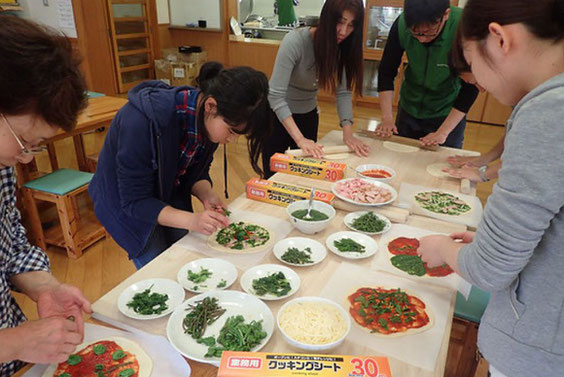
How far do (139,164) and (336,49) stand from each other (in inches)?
47.9

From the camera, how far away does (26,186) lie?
254cm

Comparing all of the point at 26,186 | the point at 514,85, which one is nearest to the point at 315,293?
the point at 514,85

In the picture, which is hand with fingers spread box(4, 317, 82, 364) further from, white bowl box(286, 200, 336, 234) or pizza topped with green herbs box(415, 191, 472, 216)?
pizza topped with green herbs box(415, 191, 472, 216)

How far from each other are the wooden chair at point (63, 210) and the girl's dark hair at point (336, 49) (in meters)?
1.70

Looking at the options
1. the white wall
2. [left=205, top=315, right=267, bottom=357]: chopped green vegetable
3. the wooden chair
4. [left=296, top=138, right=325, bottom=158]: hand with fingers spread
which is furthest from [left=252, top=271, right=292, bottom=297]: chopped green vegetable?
the white wall

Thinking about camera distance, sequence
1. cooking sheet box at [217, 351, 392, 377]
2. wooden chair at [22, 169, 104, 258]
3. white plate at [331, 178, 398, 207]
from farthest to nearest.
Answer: wooden chair at [22, 169, 104, 258], white plate at [331, 178, 398, 207], cooking sheet box at [217, 351, 392, 377]

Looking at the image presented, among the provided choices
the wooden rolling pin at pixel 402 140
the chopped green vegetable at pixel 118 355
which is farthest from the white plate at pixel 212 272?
the wooden rolling pin at pixel 402 140

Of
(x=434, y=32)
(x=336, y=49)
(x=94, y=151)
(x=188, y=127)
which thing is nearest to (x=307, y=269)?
(x=188, y=127)

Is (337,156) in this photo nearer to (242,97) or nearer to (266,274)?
(242,97)

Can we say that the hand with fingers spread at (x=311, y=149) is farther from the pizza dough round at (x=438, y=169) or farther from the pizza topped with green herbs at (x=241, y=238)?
the pizza topped with green herbs at (x=241, y=238)

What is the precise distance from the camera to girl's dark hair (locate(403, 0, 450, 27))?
175 cm

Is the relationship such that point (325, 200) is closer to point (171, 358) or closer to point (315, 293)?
point (315, 293)

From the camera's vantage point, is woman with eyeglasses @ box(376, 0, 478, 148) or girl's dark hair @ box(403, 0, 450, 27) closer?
girl's dark hair @ box(403, 0, 450, 27)

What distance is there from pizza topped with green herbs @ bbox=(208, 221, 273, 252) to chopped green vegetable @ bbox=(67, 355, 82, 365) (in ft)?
1.68
